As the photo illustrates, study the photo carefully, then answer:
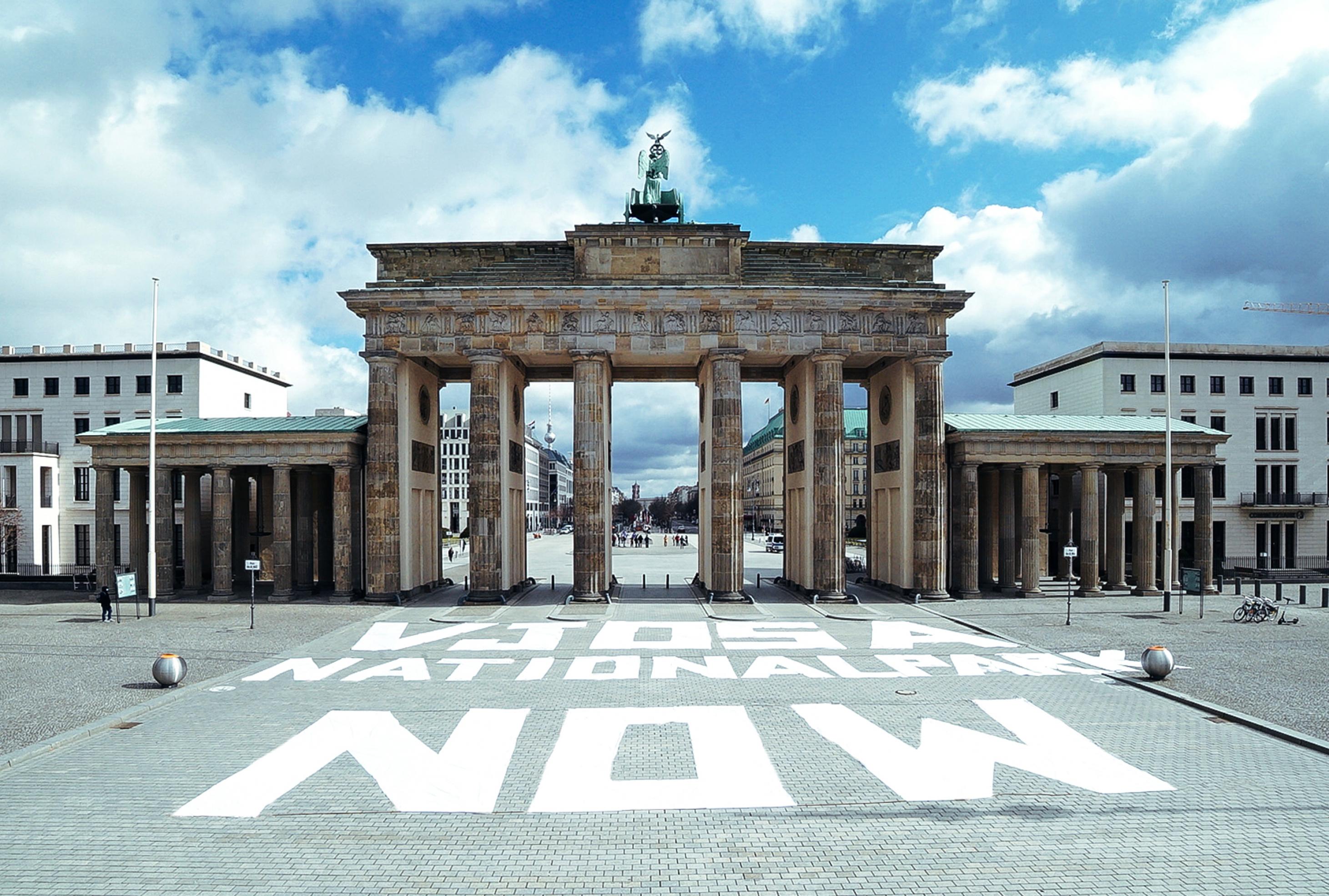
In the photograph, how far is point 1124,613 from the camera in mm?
34219

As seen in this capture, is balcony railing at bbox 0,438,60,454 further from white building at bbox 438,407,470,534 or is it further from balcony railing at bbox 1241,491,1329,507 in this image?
white building at bbox 438,407,470,534

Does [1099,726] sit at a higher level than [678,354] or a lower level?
lower

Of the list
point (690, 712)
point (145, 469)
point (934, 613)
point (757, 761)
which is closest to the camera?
point (757, 761)

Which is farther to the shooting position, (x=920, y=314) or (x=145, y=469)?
(x=145, y=469)

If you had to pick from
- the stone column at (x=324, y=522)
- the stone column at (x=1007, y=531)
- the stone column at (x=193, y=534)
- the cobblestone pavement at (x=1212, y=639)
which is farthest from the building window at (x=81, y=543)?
the stone column at (x=1007, y=531)

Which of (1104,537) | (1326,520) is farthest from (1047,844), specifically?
(1326,520)

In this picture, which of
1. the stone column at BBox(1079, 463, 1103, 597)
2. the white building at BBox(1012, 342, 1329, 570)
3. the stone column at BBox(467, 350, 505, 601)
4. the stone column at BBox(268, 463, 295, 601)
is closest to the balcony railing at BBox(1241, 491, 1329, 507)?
the white building at BBox(1012, 342, 1329, 570)

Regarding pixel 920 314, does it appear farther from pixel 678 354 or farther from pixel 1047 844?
pixel 1047 844

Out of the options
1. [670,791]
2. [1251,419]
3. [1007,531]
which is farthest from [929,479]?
[1251,419]

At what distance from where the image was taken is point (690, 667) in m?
22.5

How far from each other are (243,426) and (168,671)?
24740 millimetres

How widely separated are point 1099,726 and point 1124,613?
2082 cm

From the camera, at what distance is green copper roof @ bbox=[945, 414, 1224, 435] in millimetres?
40562

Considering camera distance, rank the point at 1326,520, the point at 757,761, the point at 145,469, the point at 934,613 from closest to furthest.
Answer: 1. the point at 757,761
2. the point at 934,613
3. the point at 145,469
4. the point at 1326,520
